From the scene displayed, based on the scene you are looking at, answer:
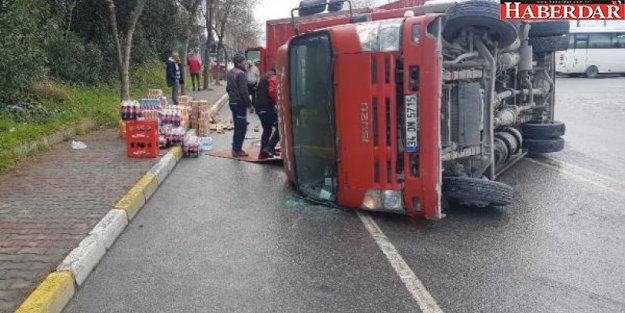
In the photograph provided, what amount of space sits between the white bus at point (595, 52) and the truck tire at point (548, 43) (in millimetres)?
25583

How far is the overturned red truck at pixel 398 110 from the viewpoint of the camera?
5.38 metres

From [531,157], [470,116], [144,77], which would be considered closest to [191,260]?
[470,116]

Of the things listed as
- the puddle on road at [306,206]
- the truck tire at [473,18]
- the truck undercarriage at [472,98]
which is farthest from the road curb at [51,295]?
the truck tire at [473,18]

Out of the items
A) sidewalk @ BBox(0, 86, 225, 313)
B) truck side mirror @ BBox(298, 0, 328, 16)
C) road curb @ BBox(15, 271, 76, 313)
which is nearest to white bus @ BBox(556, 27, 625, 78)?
truck side mirror @ BBox(298, 0, 328, 16)

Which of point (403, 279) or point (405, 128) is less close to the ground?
point (405, 128)

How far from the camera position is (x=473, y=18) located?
584cm

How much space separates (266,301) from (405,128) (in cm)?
230

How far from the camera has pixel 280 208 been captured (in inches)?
258

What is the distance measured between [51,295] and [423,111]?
3522 millimetres

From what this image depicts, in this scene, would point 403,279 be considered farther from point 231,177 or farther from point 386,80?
point 231,177

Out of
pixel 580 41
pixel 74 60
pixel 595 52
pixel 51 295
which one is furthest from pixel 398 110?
pixel 595 52

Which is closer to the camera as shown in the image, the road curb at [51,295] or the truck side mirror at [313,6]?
the road curb at [51,295]

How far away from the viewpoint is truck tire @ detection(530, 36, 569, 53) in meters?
8.48

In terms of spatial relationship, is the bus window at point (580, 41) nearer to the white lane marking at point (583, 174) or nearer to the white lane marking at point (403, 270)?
the white lane marking at point (583, 174)
